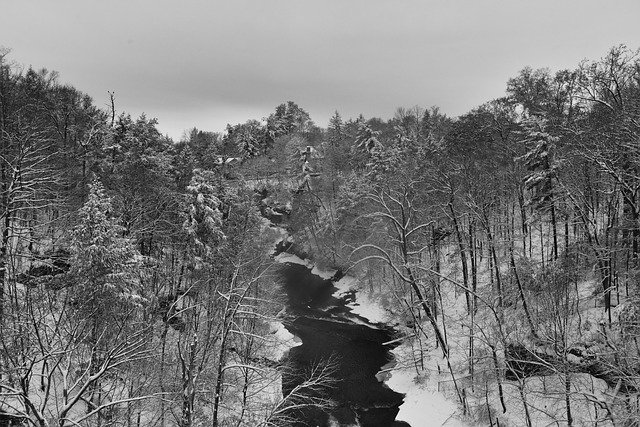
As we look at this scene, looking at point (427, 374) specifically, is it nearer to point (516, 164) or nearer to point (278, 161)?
point (516, 164)

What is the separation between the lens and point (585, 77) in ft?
64.2

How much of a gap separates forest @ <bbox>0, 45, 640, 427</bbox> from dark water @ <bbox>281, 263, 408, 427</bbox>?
0.86 metres

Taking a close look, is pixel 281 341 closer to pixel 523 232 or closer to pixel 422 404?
pixel 422 404

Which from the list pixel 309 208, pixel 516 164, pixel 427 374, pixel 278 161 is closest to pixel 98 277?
pixel 427 374

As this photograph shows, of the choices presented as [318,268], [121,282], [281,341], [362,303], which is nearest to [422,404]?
[281,341]

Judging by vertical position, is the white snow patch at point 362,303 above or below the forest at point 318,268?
below

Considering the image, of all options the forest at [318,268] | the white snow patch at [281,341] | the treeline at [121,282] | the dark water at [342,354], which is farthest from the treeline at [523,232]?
the treeline at [121,282]

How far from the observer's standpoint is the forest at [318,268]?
13.3 m

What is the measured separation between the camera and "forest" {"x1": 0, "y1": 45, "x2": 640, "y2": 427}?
523 inches

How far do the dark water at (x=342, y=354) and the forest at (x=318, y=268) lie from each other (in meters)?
0.86

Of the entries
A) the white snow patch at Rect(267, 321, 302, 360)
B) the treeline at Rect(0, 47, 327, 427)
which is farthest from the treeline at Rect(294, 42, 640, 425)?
the treeline at Rect(0, 47, 327, 427)

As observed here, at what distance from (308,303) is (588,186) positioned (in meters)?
26.1

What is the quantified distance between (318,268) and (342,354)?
22921 mm

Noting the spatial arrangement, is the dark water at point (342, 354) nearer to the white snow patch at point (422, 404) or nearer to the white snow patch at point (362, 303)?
the white snow patch at point (422, 404)
